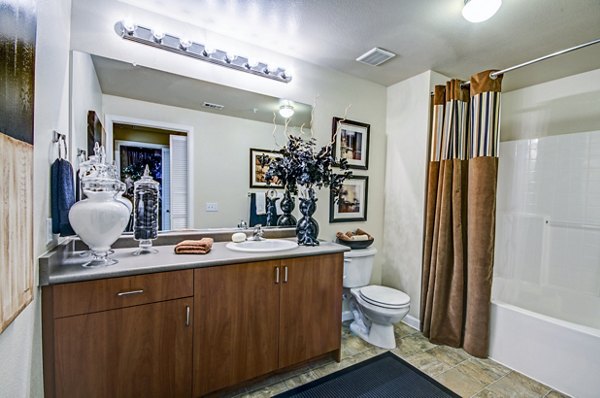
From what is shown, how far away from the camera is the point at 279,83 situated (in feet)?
7.48

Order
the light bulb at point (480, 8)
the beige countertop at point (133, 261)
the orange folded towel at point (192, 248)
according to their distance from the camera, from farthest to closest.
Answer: the orange folded towel at point (192, 248) → the light bulb at point (480, 8) → the beige countertop at point (133, 261)

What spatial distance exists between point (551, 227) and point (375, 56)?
2.30 metres

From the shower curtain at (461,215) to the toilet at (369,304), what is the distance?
0.38m

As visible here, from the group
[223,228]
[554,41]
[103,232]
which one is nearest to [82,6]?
[103,232]

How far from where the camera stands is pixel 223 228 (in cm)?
208

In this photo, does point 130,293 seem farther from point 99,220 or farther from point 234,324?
point 234,324

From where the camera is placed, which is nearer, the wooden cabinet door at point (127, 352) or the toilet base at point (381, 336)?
the wooden cabinet door at point (127, 352)

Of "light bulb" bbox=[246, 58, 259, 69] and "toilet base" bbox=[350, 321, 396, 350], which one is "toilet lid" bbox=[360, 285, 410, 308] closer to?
"toilet base" bbox=[350, 321, 396, 350]

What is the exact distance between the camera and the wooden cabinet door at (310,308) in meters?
1.77

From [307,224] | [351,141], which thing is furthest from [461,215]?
[307,224]

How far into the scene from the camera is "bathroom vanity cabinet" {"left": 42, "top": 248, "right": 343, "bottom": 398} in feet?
3.96

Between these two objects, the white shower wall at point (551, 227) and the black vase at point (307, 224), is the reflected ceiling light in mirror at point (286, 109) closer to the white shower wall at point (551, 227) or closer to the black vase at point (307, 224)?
the black vase at point (307, 224)

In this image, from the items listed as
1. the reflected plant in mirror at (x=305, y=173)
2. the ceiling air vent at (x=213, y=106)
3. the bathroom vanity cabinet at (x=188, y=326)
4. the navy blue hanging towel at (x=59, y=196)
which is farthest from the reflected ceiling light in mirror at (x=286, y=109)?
the navy blue hanging towel at (x=59, y=196)

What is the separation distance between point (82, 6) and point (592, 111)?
389 centimetres
